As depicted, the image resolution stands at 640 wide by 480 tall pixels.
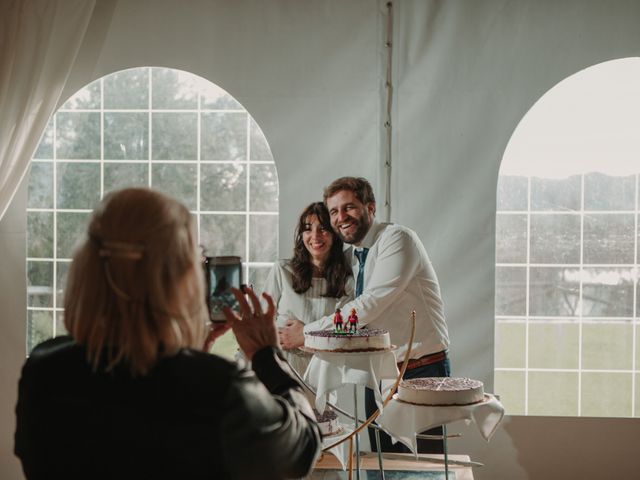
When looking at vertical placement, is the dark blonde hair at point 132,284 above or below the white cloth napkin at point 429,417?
above

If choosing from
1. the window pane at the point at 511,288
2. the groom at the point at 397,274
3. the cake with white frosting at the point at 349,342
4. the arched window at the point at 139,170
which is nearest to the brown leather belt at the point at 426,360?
the groom at the point at 397,274

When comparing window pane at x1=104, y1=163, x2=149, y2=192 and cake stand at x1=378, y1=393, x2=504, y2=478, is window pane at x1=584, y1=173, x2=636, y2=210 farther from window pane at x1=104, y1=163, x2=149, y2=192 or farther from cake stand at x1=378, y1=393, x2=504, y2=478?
window pane at x1=104, y1=163, x2=149, y2=192

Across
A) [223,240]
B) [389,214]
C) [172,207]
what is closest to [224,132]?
[223,240]

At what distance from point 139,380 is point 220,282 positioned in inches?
16.9

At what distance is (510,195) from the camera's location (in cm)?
610

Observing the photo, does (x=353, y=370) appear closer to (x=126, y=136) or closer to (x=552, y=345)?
(x=126, y=136)

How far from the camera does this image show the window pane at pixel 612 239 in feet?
13.8

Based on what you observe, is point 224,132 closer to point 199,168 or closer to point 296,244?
point 199,168

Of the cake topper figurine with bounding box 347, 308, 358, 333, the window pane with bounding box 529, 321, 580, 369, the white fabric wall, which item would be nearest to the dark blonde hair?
the cake topper figurine with bounding box 347, 308, 358, 333

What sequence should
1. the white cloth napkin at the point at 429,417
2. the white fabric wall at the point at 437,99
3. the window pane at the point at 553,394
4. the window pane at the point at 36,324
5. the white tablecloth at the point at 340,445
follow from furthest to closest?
the window pane at the point at 553,394 < the window pane at the point at 36,324 < the white fabric wall at the point at 437,99 < the white tablecloth at the point at 340,445 < the white cloth napkin at the point at 429,417

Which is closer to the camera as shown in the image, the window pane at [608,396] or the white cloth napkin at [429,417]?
the white cloth napkin at [429,417]

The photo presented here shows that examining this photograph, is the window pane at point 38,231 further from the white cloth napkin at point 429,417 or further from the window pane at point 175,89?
the white cloth napkin at point 429,417

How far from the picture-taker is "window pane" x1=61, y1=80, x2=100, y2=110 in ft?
14.2

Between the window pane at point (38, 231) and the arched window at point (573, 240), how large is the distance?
2.56m
